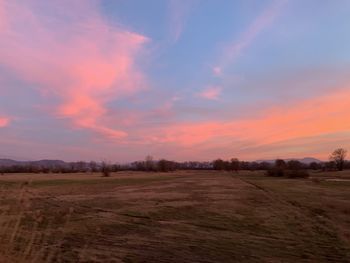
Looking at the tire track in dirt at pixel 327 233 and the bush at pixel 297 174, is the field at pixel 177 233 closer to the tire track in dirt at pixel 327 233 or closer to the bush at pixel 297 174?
the tire track in dirt at pixel 327 233

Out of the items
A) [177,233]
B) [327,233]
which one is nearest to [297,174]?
[327,233]

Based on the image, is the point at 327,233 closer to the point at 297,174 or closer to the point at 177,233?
the point at 177,233

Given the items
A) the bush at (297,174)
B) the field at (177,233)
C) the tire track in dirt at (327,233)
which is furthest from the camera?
the bush at (297,174)

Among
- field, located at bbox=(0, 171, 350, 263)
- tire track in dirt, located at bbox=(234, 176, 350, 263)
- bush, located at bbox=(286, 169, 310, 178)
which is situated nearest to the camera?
tire track in dirt, located at bbox=(234, 176, 350, 263)

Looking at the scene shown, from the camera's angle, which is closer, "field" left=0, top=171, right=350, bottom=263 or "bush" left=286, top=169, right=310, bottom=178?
"field" left=0, top=171, right=350, bottom=263

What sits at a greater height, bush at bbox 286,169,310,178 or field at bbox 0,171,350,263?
bush at bbox 286,169,310,178

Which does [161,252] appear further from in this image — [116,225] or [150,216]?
[150,216]

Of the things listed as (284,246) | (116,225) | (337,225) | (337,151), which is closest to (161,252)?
(284,246)

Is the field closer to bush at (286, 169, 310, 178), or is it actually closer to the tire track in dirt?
the tire track in dirt

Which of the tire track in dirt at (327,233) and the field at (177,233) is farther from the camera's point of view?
the field at (177,233)

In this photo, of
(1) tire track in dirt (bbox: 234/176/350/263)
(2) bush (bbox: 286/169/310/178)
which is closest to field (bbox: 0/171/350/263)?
(1) tire track in dirt (bbox: 234/176/350/263)

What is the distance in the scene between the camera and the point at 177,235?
1574cm

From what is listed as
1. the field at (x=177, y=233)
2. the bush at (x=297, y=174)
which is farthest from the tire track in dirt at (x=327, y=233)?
the bush at (x=297, y=174)

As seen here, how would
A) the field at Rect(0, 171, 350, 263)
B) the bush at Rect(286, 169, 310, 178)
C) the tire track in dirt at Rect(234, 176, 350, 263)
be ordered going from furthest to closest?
the bush at Rect(286, 169, 310, 178) → the field at Rect(0, 171, 350, 263) → the tire track in dirt at Rect(234, 176, 350, 263)
